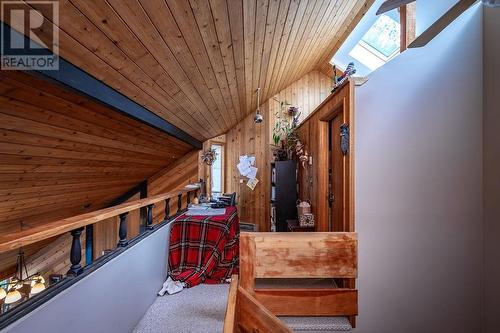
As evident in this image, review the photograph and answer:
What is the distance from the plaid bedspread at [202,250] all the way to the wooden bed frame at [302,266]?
832mm

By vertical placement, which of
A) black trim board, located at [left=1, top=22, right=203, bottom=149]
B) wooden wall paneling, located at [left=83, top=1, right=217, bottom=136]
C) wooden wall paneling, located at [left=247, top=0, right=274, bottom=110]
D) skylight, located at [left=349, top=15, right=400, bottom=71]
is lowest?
black trim board, located at [left=1, top=22, right=203, bottom=149]

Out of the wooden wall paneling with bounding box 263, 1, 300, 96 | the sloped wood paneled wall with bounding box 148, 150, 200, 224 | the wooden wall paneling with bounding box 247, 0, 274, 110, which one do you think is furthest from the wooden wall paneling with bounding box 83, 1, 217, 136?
the sloped wood paneled wall with bounding box 148, 150, 200, 224

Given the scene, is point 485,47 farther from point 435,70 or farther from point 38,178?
point 38,178

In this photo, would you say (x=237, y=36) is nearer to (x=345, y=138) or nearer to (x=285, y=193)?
(x=345, y=138)

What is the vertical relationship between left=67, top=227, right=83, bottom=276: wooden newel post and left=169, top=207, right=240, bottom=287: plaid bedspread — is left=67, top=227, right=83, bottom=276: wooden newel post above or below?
above

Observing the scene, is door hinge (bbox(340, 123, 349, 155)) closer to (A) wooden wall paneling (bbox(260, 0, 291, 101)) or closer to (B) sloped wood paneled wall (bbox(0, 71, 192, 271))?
(A) wooden wall paneling (bbox(260, 0, 291, 101))

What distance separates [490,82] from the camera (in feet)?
5.02

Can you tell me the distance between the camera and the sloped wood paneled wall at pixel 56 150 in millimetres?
1343

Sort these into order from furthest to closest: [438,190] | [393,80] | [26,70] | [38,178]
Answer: [38,178] → [393,80] → [438,190] → [26,70]

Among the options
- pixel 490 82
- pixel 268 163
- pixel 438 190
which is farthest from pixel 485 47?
pixel 268 163

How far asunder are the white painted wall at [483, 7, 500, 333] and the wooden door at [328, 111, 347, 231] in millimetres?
965

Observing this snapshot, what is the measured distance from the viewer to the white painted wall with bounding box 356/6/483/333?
1.59 metres

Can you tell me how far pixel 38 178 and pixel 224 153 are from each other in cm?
319

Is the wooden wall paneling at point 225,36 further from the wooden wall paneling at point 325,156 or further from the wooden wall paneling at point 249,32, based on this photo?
the wooden wall paneling at point 325,156
